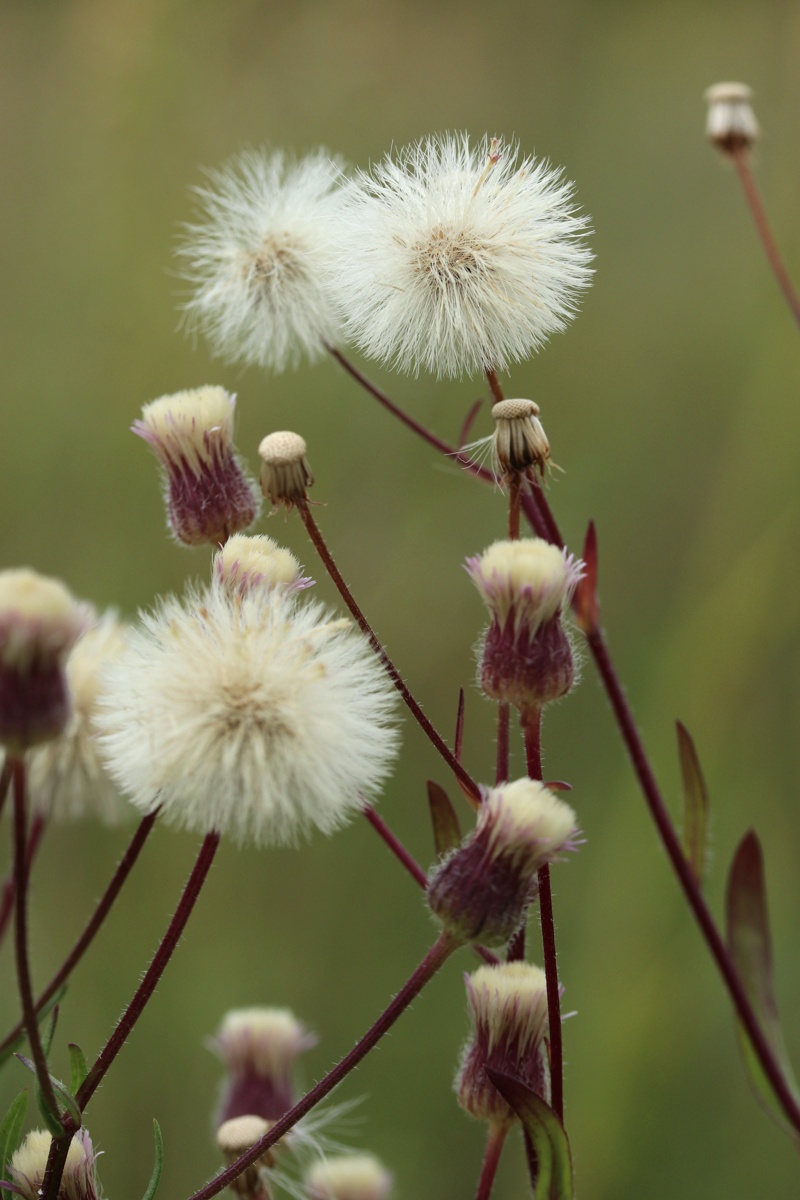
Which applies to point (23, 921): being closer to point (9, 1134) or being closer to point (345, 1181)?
point (9, 1134)

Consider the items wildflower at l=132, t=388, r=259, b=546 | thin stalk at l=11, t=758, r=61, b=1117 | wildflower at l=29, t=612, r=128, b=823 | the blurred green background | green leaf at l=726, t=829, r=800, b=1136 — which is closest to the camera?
thin stalk at l=11, t=758, r=61, b=1117

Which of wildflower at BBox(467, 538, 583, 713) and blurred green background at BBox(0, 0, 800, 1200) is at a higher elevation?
blurred green background at BBox(0, 0, 800, 1200)

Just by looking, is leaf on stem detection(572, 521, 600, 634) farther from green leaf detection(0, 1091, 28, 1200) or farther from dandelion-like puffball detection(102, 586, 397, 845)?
green leaf detection(0, 1091, 28, 1200)

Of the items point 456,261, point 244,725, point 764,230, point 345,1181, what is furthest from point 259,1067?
point 764,230

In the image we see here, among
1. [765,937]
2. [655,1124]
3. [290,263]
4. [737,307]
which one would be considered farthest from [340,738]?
[737,307]

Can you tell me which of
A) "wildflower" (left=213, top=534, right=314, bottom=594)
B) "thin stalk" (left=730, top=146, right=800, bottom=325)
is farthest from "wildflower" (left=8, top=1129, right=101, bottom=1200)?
"thin stalk" (left=730, top=146, right=800, bottom=325)

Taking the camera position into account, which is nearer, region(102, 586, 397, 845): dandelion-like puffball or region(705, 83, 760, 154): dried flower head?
region(102, 586, 397, 845): dandelion-like puffball
